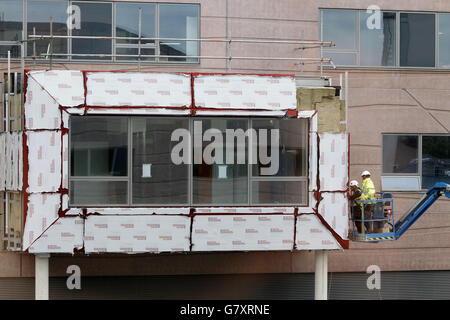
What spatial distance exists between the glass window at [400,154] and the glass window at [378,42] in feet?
6.66

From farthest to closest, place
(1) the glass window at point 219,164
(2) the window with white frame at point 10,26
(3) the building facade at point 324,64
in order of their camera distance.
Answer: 1. (3) the building facade at point 324,64
2. (2) the window with white frame at point 10,26
3. (1) the glass window at point 219,164

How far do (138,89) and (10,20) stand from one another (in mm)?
4643

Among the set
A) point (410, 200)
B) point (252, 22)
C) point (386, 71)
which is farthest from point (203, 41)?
point (410, 200)

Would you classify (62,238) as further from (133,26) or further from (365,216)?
(365,216)

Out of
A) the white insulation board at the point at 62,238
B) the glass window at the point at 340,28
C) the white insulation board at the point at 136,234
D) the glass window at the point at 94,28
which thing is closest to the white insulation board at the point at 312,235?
the white insulation board at the point at 136,234

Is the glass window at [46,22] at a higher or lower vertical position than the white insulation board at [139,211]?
higher

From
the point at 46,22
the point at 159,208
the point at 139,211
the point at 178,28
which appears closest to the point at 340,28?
the point at 178,28

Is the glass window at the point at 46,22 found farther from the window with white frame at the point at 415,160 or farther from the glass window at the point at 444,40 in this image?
the glass window at the point at 444,40

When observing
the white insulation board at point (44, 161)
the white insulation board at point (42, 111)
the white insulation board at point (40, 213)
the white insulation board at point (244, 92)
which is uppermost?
the white insulation board at point (244, 92)

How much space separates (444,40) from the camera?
21.2 m

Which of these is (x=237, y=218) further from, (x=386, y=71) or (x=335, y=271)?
(x=386, y=71)

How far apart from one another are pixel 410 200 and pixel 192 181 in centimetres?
664

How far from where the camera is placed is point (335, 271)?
2053 cm

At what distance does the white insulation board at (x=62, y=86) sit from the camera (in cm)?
1666
